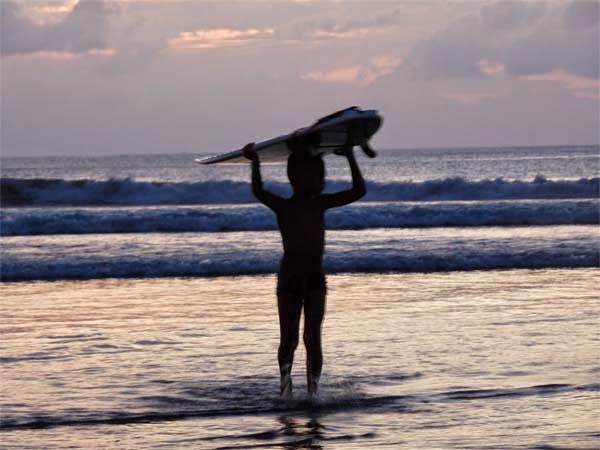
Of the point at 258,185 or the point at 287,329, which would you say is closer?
the point at 258,185

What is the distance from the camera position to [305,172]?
824 cm

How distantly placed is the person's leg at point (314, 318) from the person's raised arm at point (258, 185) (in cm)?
60

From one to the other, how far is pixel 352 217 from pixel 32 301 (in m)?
13.6

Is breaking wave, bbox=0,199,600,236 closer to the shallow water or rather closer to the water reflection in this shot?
the shallow water

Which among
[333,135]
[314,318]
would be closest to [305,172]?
[333,135]

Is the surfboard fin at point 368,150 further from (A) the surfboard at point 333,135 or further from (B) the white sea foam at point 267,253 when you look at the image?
(B) the white sea foam at point 267,253

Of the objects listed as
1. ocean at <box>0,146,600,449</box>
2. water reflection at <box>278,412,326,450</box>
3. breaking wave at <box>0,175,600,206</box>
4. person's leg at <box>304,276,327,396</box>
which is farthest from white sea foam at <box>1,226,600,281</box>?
breaking wave at <box>0,175,600,206</box>

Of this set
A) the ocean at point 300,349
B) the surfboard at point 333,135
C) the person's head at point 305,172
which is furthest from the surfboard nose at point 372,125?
the ocean at point 300,349

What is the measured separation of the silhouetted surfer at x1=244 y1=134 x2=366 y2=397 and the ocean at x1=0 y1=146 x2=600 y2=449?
65 centimetres

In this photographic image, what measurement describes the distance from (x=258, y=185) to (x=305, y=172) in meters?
0.34

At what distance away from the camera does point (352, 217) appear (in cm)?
2748

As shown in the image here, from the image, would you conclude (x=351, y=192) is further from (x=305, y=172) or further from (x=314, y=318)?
(x=314, y=318)

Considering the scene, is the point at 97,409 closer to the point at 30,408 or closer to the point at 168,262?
the point at 30,408

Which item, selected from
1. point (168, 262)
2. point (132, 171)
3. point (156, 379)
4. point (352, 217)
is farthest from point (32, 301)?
point (132, 171)
